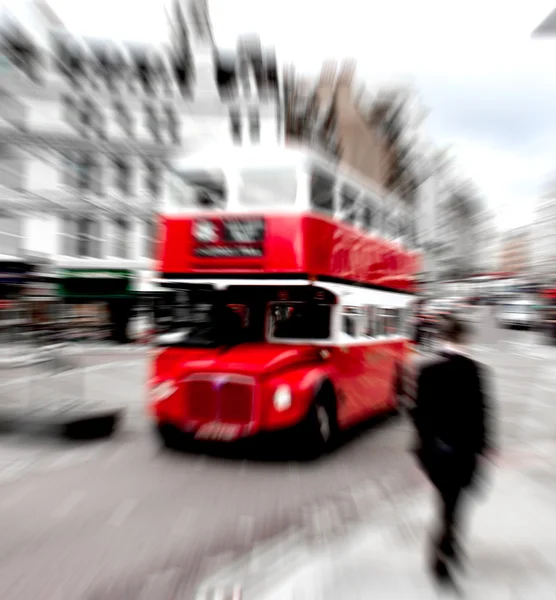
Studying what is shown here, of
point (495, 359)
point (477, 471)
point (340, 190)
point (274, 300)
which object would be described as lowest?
point (495, 359)

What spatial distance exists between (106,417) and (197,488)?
305 cm

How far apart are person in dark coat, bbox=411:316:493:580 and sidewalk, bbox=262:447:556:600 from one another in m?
0.27

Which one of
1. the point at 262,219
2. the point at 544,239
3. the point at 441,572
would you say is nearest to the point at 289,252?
the point at 262,219

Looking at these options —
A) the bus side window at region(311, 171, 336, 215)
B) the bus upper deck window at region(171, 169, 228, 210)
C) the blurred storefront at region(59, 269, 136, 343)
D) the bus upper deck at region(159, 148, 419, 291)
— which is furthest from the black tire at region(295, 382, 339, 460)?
the blurred storefront at region(59, 269, 136, 343)

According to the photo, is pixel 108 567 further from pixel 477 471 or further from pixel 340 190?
pixel 340 190

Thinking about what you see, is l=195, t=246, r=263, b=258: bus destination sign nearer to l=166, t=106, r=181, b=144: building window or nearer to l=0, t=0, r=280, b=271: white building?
l=0, t=0, r=280, b=271: white building

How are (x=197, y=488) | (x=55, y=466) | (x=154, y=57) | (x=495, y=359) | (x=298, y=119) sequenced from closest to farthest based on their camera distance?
(x=197, y=488) < (x=55, y=466) < (x=154, y=57) < (x=298, y=119) < (x=495, y=359)

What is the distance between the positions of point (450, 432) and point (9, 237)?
7.41 meters

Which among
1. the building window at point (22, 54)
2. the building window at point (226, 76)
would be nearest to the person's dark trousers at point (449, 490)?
the building window at point (22, 54)

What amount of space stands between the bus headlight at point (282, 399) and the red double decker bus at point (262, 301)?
0.01 meters

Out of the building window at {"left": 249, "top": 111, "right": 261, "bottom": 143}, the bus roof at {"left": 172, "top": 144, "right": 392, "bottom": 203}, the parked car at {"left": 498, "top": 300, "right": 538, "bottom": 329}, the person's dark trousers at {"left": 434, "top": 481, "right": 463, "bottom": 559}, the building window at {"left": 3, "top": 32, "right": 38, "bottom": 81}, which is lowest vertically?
the parked car at {"left": 498, "top": 300, "right": 538, "bottom": 329}

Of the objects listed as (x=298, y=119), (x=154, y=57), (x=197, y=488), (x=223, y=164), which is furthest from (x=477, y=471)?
(x=298, y=119)

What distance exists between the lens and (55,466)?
7414mm

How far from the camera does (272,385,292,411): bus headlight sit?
7.01m
